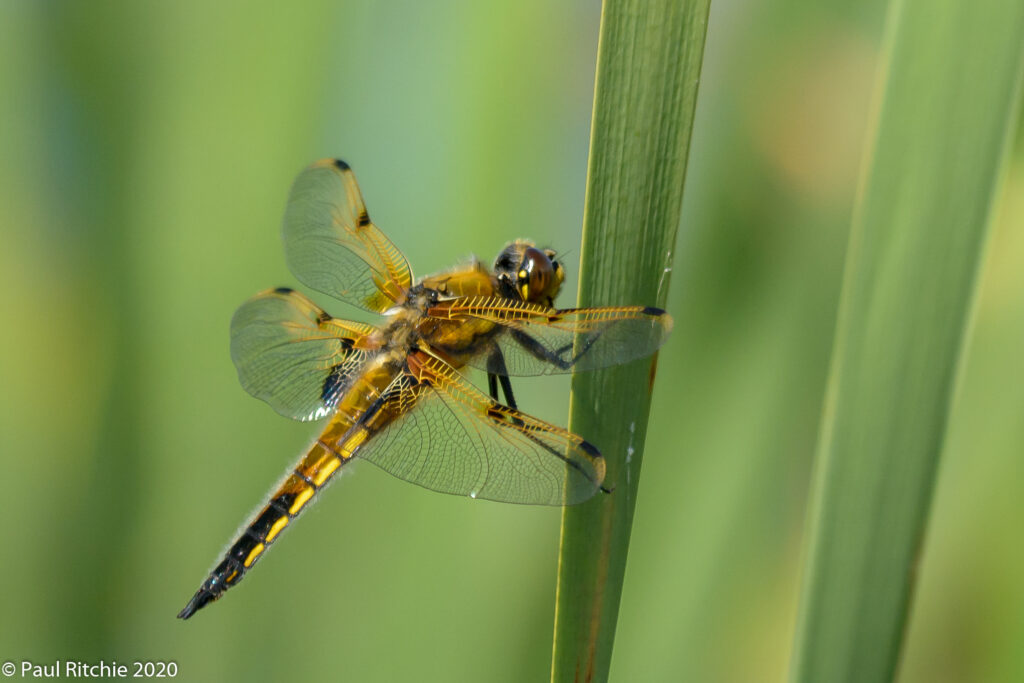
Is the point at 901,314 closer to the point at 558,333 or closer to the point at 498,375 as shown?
the point at 558,333

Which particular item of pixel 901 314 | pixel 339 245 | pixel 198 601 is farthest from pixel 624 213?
pixel 198 601

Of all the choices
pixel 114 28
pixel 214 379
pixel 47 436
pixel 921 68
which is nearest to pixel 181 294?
pixel 214 379

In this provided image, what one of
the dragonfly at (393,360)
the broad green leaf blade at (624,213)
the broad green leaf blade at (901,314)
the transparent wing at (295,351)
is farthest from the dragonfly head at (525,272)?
the broad green leaf blade at (901,314)

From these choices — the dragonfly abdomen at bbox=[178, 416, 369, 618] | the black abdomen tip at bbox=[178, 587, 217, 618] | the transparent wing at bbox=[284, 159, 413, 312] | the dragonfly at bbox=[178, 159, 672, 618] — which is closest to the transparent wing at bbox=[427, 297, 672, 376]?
the dragonfly at bbox=[178, 159, 672, 618]

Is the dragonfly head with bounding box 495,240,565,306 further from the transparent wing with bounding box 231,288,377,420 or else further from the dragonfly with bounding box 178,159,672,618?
the transparent wing with bounding box 231,288,377,420

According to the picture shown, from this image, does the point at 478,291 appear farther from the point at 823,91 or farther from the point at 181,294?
the point at 823,91

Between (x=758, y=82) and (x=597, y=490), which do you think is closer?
(x=597, y=490)
